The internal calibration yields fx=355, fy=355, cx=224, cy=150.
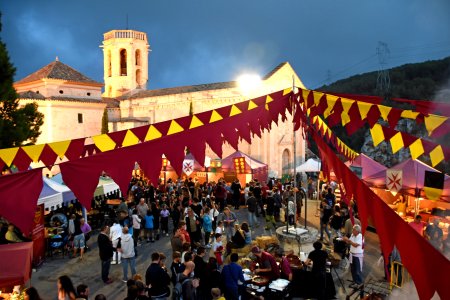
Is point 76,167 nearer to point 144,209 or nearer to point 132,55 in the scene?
point 144,209

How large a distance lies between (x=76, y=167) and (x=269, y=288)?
4.24m

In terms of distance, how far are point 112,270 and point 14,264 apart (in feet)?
11.2

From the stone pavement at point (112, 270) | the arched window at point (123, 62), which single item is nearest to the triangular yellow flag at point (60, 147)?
the stone pavement at point (112, 270)

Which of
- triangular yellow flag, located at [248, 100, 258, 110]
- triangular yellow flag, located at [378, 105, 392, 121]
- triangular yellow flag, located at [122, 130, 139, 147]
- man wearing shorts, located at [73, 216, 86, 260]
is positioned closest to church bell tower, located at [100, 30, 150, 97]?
man wearing shorts, located at [73, 216, 86, 260]

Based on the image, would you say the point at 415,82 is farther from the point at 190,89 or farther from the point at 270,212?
the point at 270,212

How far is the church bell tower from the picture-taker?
41344mm

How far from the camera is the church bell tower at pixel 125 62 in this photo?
4134 cm

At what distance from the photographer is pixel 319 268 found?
7.01 meters

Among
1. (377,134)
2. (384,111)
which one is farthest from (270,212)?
(384,111)

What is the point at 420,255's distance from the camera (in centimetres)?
342

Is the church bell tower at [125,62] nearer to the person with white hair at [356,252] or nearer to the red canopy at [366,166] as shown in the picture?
the red canopy at [366,166]

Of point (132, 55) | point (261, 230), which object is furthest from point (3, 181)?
point (132, 55)

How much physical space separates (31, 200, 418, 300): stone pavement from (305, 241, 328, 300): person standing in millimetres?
694

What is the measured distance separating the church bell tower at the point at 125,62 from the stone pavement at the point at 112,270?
32459 millimetres
